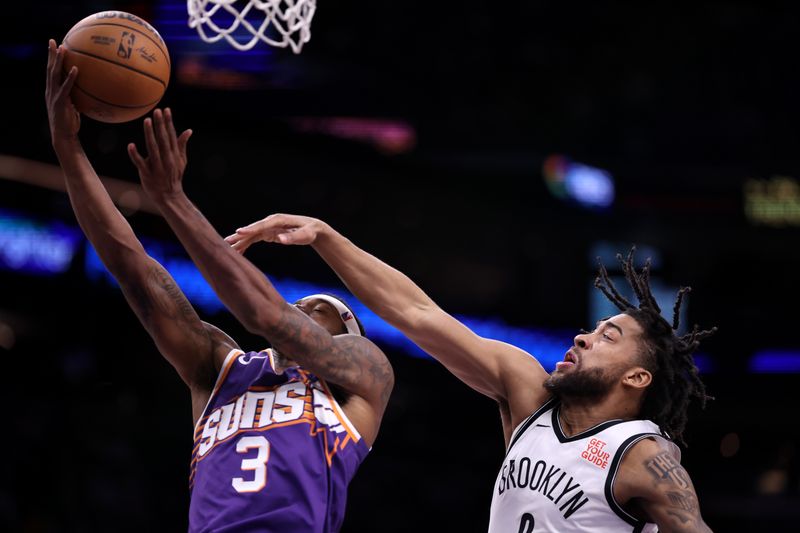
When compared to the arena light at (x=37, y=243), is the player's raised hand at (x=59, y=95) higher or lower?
higher

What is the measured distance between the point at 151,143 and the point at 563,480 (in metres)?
1.78

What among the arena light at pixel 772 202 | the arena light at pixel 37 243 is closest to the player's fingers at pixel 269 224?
the arena light at pixel 37 243

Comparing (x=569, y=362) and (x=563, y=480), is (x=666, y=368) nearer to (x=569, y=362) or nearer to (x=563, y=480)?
(x=569, y=362)

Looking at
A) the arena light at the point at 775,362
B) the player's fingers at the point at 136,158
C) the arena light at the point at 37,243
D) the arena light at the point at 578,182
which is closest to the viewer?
the player's fingers at the point at 136,158

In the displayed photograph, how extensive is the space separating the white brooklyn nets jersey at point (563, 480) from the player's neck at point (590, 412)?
0.04 metres

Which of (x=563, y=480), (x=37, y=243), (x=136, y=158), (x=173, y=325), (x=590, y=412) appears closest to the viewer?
(x=136, y=158)

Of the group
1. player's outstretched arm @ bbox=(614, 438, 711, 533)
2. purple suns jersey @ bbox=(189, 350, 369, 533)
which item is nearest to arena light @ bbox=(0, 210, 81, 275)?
purple suns jersey @ bbox=(189, 350, 369, 533)

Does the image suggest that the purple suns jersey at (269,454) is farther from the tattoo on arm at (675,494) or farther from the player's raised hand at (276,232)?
the tattoo on arm at (675,494)

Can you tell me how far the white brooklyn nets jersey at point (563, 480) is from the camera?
336 cm

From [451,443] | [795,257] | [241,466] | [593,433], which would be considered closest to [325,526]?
[241,466]

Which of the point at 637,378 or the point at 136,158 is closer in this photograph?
the point at 136,158

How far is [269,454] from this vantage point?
9.71 feet

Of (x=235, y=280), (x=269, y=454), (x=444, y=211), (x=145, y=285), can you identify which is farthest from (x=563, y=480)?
(x=444, y=211)

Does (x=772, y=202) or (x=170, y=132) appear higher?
(x=772, y=202)
